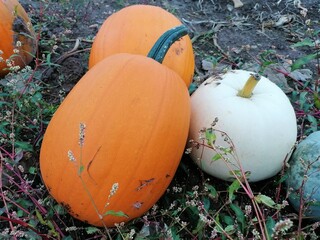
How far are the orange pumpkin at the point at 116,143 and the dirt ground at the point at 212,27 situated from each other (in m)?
0.86

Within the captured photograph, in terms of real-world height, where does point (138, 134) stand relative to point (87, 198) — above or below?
above

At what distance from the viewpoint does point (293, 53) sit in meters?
3.03

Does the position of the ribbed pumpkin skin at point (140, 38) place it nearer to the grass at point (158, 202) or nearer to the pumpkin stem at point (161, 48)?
the pumpkin stem at point (161, 48)

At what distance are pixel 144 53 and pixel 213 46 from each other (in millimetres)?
1120

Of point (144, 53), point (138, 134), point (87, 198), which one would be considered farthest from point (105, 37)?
point (87, 198)

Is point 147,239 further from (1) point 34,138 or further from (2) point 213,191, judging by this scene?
(1) point 34,138

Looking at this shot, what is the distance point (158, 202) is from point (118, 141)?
45 cm

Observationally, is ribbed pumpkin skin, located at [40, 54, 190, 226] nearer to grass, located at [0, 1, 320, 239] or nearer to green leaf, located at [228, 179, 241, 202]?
grass, located at [0, 1, 320, 239]

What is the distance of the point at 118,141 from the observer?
1.50 m

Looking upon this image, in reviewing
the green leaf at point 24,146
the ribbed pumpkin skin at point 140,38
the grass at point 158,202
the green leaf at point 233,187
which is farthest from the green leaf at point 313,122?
the green leaf at point 24,146

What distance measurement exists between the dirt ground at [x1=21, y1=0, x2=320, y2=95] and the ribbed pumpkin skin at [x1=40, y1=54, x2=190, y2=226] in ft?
2.81

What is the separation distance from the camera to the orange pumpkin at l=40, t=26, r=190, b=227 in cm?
149

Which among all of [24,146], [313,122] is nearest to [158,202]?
[24,146]

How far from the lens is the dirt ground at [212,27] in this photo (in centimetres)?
268
